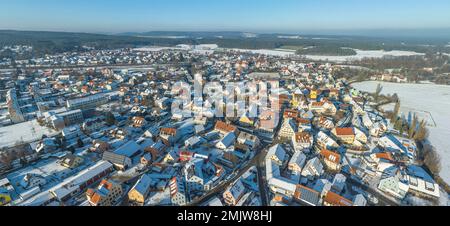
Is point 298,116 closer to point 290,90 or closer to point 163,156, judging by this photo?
point 290,90

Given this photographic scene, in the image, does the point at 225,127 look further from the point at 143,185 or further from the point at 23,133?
the point at 23,133

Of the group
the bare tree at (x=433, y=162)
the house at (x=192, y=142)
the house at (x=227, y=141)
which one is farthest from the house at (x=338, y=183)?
the house at (x=192, y=142)

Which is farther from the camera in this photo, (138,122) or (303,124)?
(138,122)

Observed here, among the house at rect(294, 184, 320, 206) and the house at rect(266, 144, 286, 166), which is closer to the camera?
the house at rect(294, 184, 320, 206)

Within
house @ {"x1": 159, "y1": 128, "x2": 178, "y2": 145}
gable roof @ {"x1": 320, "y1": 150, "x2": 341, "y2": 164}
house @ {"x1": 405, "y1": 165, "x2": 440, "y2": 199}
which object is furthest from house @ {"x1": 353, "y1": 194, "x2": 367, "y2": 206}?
house @ {"x1": 159, "y1": 128, "x2": 178, "y2": 145}

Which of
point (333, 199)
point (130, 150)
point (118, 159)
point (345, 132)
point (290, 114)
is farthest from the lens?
point (290, 114)

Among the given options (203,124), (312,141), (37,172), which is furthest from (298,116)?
(37,172)

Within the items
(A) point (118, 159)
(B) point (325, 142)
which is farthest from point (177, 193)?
(B) point (325, 142)

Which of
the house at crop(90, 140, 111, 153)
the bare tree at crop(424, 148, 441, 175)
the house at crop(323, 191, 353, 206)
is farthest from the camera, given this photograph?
the house at crop(90, 140, 111, 153)

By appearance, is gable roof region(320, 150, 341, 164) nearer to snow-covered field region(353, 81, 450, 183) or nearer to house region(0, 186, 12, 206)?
snow-covered field region(353, 81, 450, 183)
